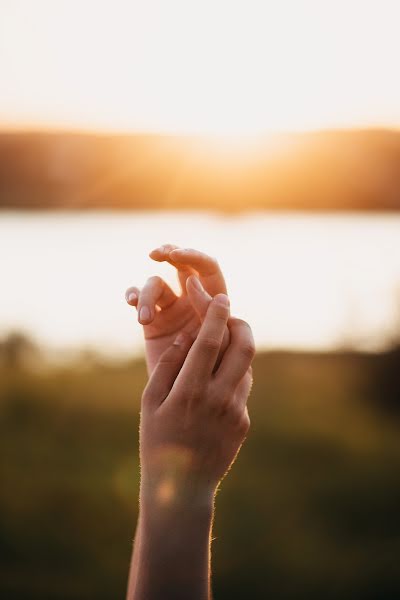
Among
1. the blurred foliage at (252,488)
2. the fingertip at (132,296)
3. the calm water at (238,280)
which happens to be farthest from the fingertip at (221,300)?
the blurred foliage at (252,488)

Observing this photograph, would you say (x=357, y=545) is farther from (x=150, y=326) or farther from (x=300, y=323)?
(x=300, y=323)

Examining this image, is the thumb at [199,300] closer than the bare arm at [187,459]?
No

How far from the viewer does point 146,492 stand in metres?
1.77

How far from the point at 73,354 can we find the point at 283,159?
3041 centimetres

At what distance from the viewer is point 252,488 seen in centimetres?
622

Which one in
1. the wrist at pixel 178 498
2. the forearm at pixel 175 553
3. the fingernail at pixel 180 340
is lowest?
the forearm at pixel 175 553

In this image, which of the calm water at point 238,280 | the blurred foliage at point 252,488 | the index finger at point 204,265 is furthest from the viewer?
the calm water at point 238,280

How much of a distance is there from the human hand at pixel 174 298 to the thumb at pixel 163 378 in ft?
0.47

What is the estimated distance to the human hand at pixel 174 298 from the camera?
1992 millimetres

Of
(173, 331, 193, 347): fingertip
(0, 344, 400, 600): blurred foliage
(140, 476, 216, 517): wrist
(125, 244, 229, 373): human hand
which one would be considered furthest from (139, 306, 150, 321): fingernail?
(0, 344, 400, 600): blurred foliage

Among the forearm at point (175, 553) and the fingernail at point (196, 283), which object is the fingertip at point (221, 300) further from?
the forearm at point (175, 553)

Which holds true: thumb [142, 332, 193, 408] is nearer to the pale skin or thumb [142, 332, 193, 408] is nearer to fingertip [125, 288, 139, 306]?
the pale skin

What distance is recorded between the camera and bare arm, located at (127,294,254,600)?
168cm

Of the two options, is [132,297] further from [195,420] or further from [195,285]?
[195,420]
